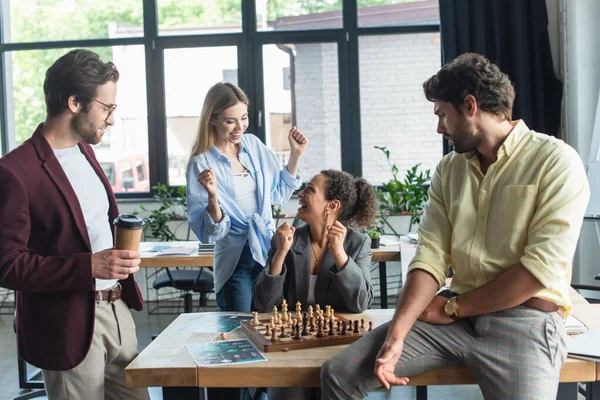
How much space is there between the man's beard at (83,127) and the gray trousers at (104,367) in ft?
1.67

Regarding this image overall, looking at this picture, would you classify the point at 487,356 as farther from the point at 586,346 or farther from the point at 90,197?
the point at 90,197

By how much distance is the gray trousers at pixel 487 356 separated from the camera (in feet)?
6.27

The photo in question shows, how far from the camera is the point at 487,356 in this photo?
196 cm

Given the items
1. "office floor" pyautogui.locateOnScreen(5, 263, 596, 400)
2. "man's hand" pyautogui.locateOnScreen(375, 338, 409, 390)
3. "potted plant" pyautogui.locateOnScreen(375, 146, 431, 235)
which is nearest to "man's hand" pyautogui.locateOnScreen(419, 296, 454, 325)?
"man's hand" pyautogui.locateOnScreen(375, 338, 409, 390)

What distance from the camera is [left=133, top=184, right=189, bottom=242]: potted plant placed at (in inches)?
249

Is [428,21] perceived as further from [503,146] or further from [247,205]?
[503,146]

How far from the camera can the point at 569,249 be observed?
78.6 inches

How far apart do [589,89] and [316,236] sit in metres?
3.68

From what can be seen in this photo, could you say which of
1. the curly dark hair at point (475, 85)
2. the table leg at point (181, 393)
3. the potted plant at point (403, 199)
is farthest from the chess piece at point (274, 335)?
the potted plant at point (403, 199)

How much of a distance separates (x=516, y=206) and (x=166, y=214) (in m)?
4.79

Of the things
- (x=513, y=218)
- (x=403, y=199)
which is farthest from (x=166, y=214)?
(x=513, y=218)

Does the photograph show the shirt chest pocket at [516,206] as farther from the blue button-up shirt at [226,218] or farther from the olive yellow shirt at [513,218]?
the blue button-up shirt at [226,218]

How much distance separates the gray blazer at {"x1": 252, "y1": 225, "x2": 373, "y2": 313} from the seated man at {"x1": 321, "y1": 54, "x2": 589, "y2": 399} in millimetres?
454

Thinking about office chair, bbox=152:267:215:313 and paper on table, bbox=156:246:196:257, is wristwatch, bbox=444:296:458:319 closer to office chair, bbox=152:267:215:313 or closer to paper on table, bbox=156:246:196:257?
paper on table, bbox=156:246:196:257
